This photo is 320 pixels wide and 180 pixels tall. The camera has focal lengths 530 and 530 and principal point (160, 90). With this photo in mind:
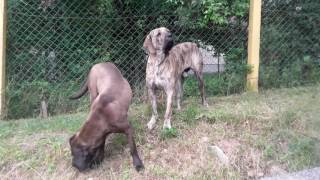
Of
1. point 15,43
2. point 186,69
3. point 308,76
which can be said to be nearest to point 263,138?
point 186,69

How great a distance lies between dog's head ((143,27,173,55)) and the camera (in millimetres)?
6664

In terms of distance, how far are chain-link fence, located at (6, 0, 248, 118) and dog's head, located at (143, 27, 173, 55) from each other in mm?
1800

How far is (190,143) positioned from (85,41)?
2.90 m

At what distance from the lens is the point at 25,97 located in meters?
7.97

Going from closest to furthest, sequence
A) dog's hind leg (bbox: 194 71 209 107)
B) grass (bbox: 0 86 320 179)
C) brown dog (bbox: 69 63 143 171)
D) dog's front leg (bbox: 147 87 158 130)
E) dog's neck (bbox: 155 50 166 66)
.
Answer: brown dog (bbox: 69 63 143 171)
grass (bbox: 0 86 320 179)
dog's neck (bbox: 155 50 166 66)
dog's front leg (bbox: 147 87 158 130)
dog's hind leg (bbox: 194 71 209 107)

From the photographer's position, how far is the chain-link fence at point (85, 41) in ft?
26.5

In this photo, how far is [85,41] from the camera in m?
8.55

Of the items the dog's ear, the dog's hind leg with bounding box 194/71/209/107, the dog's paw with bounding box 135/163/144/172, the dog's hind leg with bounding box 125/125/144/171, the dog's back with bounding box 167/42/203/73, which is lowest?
the dog's paw with bounding box 135/163/144/172

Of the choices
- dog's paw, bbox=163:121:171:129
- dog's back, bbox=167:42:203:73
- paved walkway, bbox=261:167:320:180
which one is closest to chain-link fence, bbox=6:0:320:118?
dog's back, bbox=167:42:203:73

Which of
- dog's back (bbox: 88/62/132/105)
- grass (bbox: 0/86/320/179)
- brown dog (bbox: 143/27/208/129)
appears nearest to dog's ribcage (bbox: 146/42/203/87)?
brown dog (bbox: 143/27/208/129)

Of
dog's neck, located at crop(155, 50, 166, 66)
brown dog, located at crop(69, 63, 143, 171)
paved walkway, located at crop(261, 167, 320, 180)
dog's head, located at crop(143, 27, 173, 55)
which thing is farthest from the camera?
dog's neck, located at crop(155, 50, 166, 66)

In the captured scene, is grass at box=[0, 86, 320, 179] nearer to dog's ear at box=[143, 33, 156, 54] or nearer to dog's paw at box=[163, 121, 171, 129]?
dog's paw at box=[163, 121, 171, 129]

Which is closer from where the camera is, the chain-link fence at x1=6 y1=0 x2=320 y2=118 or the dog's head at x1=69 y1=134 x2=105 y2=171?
the dog's head at x1=69 y1=134 x2=105 y2=171

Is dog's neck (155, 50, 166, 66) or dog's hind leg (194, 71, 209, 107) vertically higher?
dog's neck (155, 50, 166, 66)
